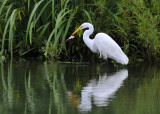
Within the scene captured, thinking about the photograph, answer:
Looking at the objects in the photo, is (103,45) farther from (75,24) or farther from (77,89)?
(77,89)

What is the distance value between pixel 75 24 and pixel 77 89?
4.50 metres

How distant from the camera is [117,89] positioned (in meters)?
5.34

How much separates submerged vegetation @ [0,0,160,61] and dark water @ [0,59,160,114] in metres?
0.77

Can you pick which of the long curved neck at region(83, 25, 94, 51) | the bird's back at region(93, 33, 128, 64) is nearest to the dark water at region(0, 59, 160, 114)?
the bird's back at region(93, 33, 128, 64)

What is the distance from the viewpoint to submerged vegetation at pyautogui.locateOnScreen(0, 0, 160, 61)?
859cm

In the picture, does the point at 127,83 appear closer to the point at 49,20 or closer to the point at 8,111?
the point at 8,111

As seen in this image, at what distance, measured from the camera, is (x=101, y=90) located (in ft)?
17.3

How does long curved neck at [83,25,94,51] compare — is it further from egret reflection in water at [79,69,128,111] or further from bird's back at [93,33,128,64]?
egret reflection in water at [79,69,128,111]

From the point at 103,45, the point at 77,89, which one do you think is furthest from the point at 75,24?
the point at 77,89

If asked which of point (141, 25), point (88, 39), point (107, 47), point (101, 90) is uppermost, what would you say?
point (141, 25)

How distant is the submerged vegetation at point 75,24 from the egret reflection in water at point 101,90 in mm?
1938

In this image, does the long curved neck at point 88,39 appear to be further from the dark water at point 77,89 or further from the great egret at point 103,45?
the dark water at point 77,89

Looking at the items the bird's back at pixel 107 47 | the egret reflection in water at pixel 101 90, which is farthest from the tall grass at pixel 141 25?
the egret reflection in water at pixel 101 90

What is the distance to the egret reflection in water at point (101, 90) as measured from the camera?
4352 millimetres
